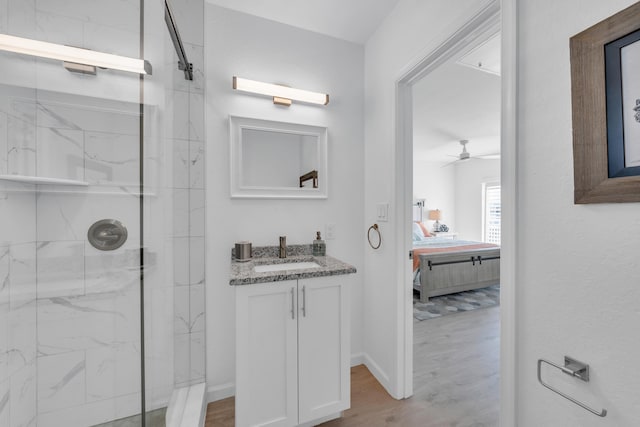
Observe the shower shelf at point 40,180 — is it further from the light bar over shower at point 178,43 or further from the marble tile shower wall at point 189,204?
the light bar over shower at point 178,43

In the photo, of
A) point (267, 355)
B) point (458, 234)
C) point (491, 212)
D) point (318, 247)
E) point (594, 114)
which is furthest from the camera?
point (458, 234)

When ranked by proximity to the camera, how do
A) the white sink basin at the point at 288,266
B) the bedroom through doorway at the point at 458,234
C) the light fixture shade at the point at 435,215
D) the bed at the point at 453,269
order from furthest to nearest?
the light fixture shade at the point at 435,215
the bed at the point at 453,269
the bedroom through doorway at the point at 458,234
the white sink basin at the point at 288,266

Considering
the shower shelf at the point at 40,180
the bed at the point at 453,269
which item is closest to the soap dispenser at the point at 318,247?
the shower shelf at the point at 40,180

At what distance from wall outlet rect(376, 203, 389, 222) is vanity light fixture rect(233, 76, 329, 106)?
848 mm

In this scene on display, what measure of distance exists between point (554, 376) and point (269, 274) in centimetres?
115

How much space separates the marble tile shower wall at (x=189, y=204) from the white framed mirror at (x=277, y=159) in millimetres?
228

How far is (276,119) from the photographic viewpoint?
182 cm

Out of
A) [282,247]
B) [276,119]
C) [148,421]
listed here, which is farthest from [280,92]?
[148,421]

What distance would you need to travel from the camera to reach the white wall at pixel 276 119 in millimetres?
1694

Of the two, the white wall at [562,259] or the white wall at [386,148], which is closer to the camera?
the white wall at [562,259]

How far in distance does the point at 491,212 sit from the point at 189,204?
252 inches

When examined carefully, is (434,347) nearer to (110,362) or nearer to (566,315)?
(566,315)

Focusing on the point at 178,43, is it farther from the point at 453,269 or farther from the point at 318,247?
the point at 453,269

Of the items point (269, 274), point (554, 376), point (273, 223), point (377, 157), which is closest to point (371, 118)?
point (377, 157)
